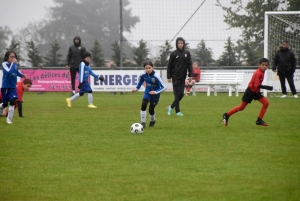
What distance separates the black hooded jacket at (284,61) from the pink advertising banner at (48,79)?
11431 mm

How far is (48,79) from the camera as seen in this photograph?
102ft

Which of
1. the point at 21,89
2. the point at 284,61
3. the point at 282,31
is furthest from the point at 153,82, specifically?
the point at 282,31

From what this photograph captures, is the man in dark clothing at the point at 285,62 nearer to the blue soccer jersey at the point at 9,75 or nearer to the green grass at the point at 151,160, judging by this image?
the green grass at the point at 151,160

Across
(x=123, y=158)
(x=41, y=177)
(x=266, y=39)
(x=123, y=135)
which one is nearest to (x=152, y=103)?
(x=123, y=135)

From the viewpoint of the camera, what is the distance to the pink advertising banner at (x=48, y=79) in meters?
30.7

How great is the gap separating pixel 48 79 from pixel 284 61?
42.3ft

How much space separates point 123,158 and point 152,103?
441cm

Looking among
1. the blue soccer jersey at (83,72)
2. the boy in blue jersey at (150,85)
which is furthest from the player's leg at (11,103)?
the blue soccer jersey at (83,72)

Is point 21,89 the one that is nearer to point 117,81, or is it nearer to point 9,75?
point 9,75

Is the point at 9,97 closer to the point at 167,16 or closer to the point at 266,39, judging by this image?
the point at 266,39

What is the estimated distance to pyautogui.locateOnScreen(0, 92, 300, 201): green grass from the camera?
702cm

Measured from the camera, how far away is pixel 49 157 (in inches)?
372

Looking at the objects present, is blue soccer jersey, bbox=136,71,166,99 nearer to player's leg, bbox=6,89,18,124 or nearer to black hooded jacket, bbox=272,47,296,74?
player's leg, bbox=6,89,18,124

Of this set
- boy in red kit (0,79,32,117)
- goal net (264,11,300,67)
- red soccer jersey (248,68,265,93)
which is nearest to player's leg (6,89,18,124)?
boy in red kit (0,79,32,117)
